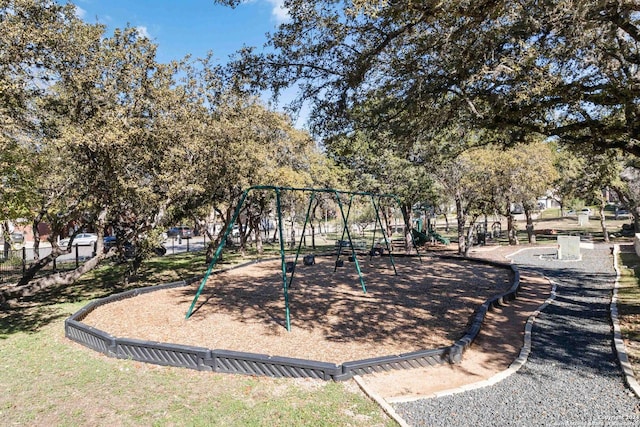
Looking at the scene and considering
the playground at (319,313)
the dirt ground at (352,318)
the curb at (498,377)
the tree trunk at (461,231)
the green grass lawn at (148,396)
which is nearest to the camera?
the green grass lawn at (148,396)

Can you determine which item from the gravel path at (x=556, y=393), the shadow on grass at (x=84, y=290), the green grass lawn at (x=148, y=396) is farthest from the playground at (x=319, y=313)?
the gravel path at (x=556, y=393)

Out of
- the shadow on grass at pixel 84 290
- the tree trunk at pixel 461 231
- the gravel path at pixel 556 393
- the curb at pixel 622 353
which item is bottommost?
the gravel path at pixel 556 393

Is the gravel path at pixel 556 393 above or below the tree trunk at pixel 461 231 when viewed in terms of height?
below

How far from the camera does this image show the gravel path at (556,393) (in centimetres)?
447

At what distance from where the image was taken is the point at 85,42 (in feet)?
29.4

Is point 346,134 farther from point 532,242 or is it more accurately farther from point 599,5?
point 532,242

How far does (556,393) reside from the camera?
5047 millimetres

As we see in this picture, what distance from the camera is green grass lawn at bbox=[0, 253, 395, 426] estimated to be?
15.1 ft

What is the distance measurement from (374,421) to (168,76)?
9574 mm

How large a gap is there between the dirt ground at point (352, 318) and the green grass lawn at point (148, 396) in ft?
2.56

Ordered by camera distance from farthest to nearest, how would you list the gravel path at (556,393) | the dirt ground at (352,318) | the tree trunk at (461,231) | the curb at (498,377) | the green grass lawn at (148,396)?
the tree trunk at (461,231) → the dirt ground at (352,318) → the curb at (498,377) → the green grass lawn at (148,396) → the gravel path at (556,393)

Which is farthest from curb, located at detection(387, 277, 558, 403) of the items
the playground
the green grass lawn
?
the playground

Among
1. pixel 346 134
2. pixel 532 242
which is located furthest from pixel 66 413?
pixel 532 242

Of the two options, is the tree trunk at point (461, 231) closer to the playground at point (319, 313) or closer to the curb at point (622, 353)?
the playground at point (319, 313)
